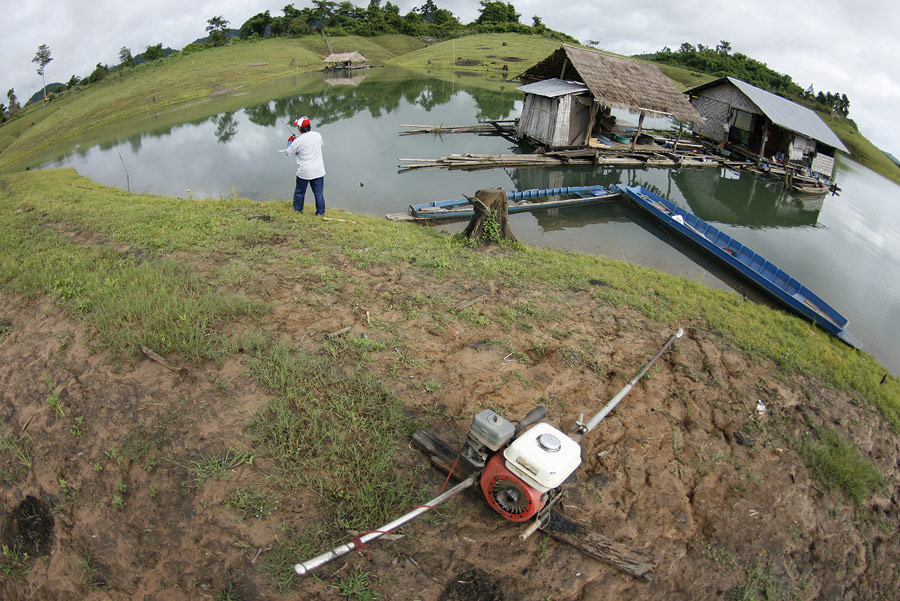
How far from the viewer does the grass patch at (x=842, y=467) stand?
4379 millimetres

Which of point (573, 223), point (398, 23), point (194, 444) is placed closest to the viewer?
point (194, 444)

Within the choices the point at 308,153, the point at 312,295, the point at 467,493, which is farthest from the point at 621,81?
the point at 467,493

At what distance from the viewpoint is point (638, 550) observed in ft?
11.3

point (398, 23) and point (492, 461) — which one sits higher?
Answer: point (398, 23)

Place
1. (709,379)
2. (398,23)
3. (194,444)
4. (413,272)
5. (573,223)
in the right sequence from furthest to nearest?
(398,23) → (573,223) → (413,272) → (709,379) → (194,444)

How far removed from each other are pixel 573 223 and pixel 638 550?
10.4m

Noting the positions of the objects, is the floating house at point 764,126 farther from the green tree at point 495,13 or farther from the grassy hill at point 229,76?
the green tree at point 495,13

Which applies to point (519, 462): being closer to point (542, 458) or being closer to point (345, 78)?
point (542, 458)

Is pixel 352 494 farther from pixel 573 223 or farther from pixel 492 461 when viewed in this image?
pixel 573 223

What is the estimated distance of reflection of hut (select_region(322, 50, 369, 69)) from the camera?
39.9 m

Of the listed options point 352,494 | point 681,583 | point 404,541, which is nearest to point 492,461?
point 404,541

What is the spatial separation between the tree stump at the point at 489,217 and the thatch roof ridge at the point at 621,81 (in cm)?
1096

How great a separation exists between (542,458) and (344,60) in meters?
44.5

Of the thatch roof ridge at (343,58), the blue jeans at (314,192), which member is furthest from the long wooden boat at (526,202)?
the thatch roof ridge at (343,58)
